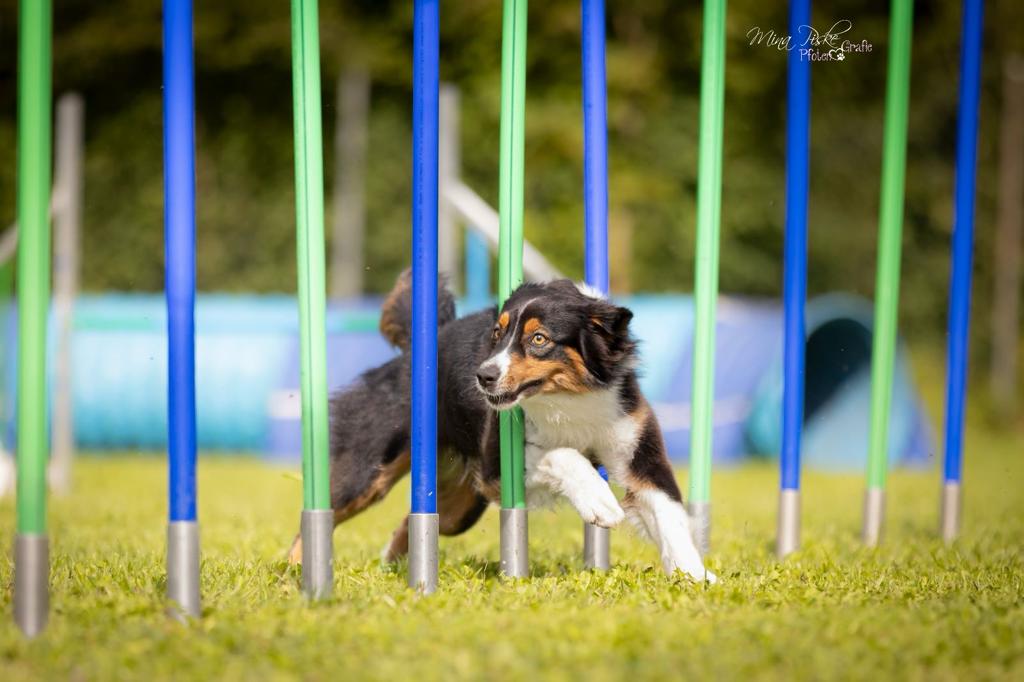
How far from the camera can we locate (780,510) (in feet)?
18.8

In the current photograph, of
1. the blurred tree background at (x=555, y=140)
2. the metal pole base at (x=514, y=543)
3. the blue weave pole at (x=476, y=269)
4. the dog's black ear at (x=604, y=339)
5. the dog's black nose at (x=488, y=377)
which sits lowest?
the metal pole base at (x=514, y=543)

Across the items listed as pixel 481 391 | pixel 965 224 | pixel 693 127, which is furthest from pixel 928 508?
pixel 693 127

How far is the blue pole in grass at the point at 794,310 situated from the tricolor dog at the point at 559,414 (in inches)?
46.0

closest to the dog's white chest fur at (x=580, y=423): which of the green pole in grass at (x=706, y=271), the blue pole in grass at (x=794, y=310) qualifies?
the green pole in grass at (x=706, y=271)

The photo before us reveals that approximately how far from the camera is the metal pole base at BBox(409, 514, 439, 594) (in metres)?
4.20

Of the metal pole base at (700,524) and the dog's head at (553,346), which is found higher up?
the dog's head at (553,346)

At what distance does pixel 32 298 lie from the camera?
3418mm

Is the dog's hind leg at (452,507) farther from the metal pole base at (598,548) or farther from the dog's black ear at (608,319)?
the dog's black ear at (608,319)

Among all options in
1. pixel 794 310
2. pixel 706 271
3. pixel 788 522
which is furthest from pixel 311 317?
pixel 788 522

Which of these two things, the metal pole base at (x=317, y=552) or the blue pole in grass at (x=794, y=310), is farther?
the blue pole in grass at (x=794, y=310)

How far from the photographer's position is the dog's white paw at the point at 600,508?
4.41 m

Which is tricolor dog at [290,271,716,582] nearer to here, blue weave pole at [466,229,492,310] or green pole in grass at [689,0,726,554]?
green pole in grass at [689,0,726,554]

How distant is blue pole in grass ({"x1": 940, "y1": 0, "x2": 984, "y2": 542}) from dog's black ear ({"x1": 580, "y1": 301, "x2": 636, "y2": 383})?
101 inches

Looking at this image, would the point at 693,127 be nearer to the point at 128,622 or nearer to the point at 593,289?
the point at 593,289
